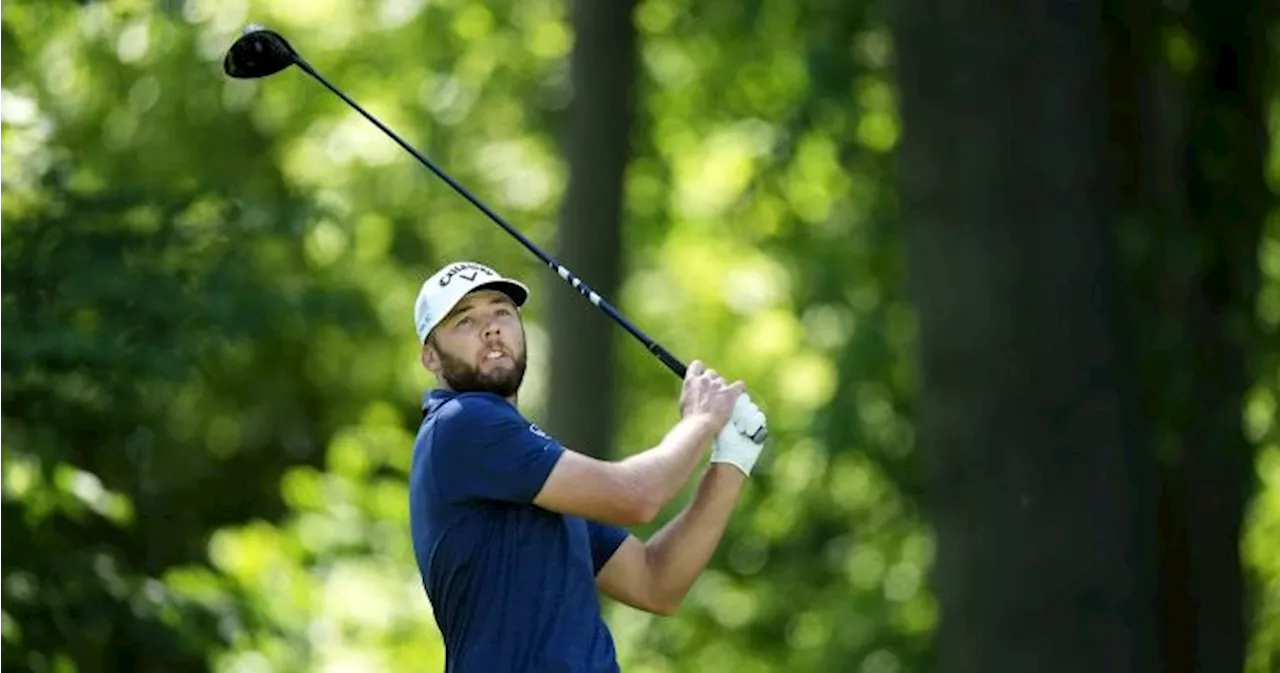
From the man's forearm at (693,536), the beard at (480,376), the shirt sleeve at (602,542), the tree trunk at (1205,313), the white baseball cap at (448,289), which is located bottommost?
the man's forearm at (693,536)

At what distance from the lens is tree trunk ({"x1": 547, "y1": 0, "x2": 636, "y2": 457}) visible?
41.8 ft

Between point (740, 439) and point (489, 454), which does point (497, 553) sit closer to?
point (489, 454)

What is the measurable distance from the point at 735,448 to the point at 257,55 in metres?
1.54

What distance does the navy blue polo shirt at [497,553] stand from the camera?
18.0 ft

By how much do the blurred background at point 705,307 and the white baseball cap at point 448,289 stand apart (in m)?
3.28

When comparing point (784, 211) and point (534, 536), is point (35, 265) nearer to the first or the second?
point (534, 536)

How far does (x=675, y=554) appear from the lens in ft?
19.9

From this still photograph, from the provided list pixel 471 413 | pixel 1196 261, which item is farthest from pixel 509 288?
pixel 1196 261

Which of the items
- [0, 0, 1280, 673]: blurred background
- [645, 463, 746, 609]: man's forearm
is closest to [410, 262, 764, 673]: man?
[645, 463, 746, 609]: man's forearm

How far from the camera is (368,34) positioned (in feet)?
57.8

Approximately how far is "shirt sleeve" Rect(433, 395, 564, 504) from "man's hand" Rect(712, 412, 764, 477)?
44 centimetres

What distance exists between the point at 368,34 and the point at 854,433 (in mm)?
3759

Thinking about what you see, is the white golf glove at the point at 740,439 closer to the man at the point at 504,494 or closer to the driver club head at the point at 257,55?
the man at the point at 504,494

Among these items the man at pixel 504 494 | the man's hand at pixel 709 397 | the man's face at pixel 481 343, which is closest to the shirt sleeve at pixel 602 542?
the man at pixel 504 494
